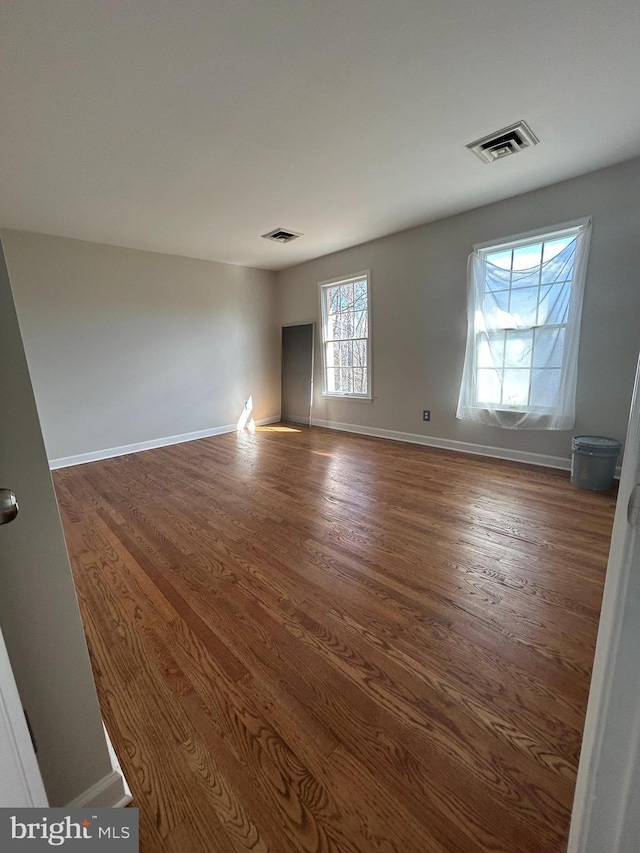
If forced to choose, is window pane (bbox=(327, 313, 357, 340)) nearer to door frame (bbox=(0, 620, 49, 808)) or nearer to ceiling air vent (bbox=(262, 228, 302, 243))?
ceiling air vent (bbox=(262, 228, 302, 243))

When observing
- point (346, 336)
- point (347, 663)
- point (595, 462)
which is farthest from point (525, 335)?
point (347, 663)

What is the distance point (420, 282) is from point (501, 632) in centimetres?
377

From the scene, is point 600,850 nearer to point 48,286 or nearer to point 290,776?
point 290,776

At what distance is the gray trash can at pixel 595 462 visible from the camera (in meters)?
2.81

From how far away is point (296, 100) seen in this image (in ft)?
6.54

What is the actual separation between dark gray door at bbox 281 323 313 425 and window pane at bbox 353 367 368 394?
34.5 inches

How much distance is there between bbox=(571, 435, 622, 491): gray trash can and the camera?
9.21 feet

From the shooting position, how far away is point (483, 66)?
1.80 meters

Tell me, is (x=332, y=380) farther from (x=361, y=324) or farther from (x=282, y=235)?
(x=282, y=235)

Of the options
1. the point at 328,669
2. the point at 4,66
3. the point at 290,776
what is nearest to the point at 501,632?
the point at 328,669

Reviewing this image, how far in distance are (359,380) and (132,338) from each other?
10.2ft

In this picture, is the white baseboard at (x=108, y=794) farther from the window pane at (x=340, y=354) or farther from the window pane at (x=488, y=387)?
the window pane at (x=340, y=354)

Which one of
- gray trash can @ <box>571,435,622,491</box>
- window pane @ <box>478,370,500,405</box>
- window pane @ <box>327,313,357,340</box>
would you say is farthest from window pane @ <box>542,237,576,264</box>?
window pane @ <box>327,313,357,340</box>

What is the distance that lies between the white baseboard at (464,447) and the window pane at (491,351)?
92 centimetres
